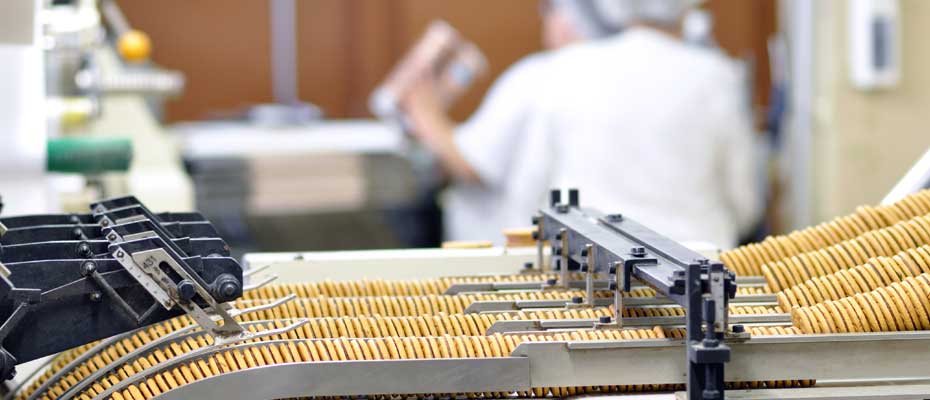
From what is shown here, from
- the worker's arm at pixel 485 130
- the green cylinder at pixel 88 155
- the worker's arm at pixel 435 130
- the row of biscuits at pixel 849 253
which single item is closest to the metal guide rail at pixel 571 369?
the row of biscuits at pixel 849 253

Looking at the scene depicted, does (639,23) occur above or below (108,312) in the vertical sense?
above

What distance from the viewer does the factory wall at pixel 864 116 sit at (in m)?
3.43

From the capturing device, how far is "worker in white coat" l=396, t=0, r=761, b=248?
266cm

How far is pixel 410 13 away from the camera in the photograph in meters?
4.86

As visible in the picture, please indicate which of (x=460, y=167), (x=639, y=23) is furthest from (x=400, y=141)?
(x=639, y=23)

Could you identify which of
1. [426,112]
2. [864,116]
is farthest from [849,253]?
[864,116]

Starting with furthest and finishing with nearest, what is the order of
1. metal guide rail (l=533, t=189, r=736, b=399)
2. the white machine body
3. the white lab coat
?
the white lab coat, the white machine body, metal guide rail (l=533, t=189, r=736, b=399)

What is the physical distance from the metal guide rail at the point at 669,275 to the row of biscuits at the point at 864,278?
0.12m

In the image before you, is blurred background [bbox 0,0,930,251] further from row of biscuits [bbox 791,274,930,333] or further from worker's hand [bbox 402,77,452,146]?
row of biscuits [bbox 791,274,930,333]

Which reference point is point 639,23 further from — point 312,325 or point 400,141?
point 312,325

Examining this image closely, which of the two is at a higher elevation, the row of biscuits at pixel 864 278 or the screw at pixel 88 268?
the screw at pixel 88 268

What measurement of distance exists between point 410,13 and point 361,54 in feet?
0.90

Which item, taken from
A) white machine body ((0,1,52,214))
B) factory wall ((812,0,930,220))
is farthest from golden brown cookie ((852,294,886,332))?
factory wall ((812,0,930,220))

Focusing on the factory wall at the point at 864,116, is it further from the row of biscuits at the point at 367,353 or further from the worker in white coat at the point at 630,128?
the row of biscuits at the point at 367,353
